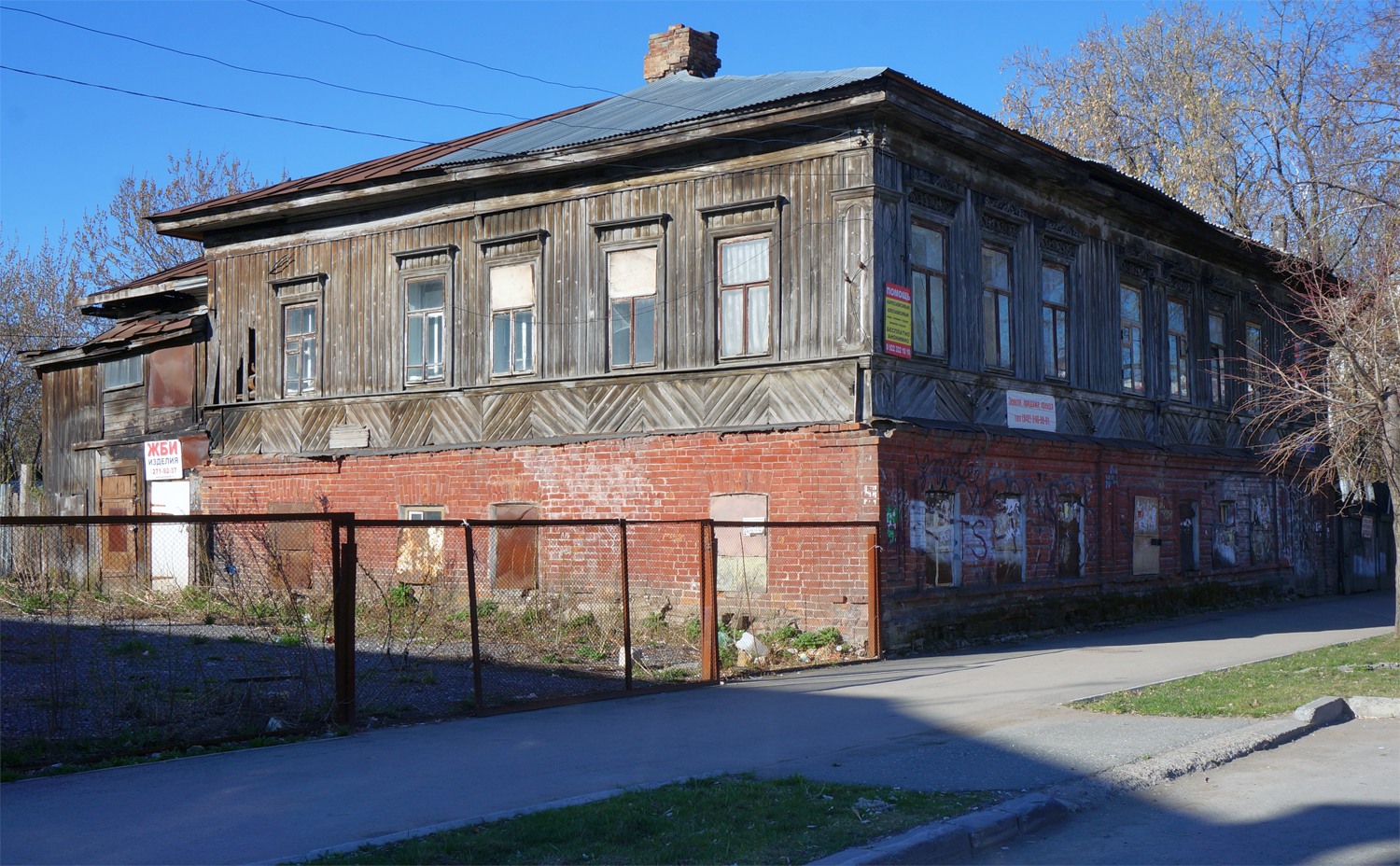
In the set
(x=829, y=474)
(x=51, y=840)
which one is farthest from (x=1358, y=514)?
(x=51, y=840)

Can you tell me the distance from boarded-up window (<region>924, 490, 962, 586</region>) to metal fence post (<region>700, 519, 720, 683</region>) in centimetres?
514

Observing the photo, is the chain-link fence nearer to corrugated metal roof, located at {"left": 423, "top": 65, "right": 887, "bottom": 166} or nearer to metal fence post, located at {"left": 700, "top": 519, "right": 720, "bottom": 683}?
metal fence post, located at {"left": 700, "top": 519, "right": 720, "bottom": 683}

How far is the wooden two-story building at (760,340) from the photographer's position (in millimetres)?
17359

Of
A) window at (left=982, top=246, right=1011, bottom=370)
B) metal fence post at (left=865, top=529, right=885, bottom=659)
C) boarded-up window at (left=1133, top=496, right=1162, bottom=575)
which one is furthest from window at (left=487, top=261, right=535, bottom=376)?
boarded-up window at (left=1133, top=496, right=1162, bottom=575)

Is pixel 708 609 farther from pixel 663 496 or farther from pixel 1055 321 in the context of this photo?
pixel 1055 321

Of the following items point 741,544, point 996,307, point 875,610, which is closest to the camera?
point 875,610

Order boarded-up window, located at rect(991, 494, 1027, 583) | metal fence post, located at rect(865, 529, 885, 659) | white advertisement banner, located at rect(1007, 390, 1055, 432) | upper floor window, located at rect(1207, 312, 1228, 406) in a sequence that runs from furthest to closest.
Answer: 1. upper floor window, located at rect(1207, 312, 1228, 406)
2. white advertisement banner, located at rect(1007, 390, 1055, 432)
3. boarded-up window, located at rect(991, 494, 1027, 583)
4. metal fence post, located at rect(865, 529, 885, 659)

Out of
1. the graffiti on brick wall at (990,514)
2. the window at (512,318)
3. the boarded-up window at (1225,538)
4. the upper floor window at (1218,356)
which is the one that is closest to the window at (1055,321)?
the graffiti on brick wall at (990,514)

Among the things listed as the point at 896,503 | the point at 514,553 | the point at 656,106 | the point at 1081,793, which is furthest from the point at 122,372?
the point at 1081,793

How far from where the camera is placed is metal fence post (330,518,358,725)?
10.3 meters

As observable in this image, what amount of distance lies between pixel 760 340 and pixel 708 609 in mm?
5809

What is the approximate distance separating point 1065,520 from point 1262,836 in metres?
14.3

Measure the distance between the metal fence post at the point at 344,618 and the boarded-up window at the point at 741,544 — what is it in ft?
25.6

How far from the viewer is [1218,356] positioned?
27.2 m
